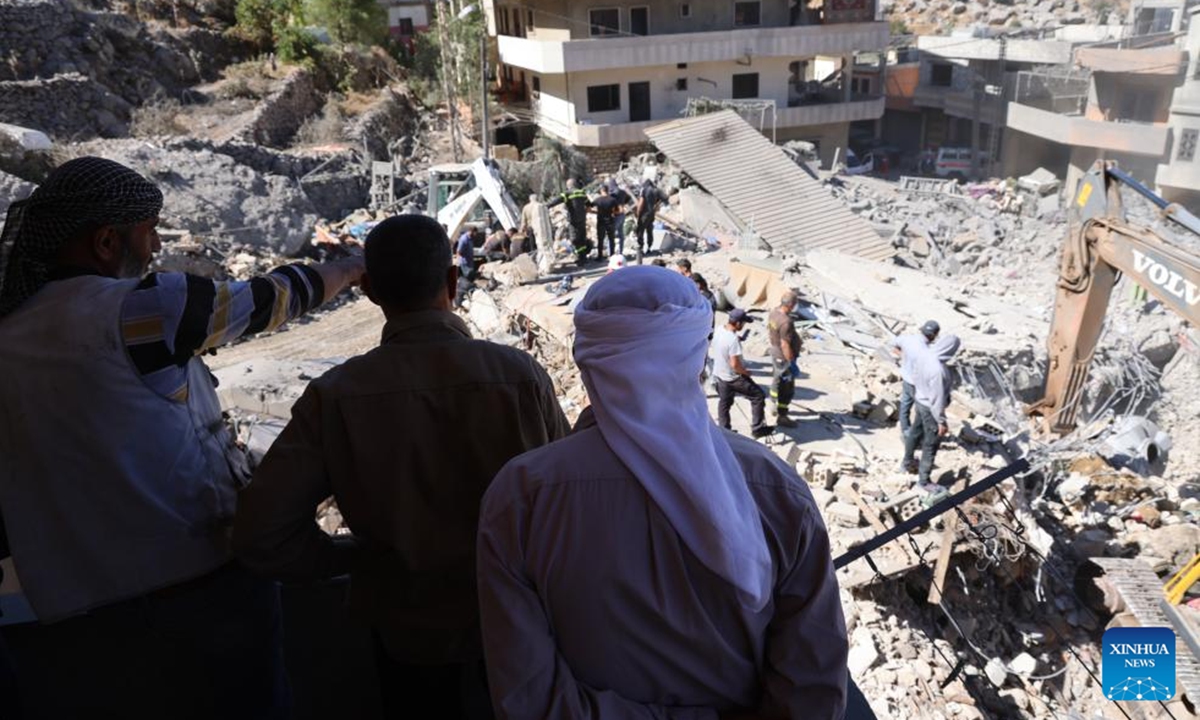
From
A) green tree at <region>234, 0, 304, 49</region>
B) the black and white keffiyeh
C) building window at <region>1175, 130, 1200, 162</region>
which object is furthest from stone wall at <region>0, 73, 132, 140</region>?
building window at <region>1175, 130, 1200, 162</region>

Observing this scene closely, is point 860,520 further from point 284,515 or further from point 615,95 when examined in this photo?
point 615,95

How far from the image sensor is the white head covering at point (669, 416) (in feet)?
4.41

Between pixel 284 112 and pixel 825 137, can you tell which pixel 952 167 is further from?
pixel 284 112

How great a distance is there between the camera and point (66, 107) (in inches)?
795

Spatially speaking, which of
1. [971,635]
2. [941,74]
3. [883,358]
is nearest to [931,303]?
[883,358]

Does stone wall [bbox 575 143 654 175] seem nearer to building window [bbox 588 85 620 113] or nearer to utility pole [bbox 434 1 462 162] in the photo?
building window [bbox 588 85 620 113]

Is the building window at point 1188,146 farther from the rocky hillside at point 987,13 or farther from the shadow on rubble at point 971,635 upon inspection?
the shadow on rubble at point 971,635

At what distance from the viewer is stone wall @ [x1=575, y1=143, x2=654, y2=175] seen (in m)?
26.2

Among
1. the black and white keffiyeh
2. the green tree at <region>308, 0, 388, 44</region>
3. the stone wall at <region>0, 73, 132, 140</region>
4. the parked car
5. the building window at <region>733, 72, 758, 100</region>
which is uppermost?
the green tree at <region>308, 0, 388, 44</region>

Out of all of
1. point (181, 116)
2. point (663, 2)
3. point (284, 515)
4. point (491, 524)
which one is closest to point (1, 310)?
point (284, 515)

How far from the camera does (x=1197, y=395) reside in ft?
44.2

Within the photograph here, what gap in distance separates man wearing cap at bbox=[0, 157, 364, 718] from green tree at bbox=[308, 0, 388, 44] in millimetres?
28591

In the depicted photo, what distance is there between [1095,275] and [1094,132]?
25474 millimetres

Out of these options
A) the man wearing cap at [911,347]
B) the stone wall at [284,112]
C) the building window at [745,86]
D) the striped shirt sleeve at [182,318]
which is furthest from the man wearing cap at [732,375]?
the building window at [745,86]
